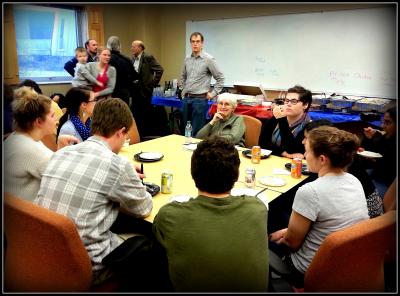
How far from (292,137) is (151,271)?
1.72 meters

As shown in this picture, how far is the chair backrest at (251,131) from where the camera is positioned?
119 inches

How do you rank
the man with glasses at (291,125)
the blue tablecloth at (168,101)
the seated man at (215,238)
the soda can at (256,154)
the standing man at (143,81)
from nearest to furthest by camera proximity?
the seated man at (215,238) < the soda can at (256,154) < the man with glasses at (291,125) < the blue tablecloth at (168,101) < the standing man at (143,81)

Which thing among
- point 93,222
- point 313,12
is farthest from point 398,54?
point 313,12

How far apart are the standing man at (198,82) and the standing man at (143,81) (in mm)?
708

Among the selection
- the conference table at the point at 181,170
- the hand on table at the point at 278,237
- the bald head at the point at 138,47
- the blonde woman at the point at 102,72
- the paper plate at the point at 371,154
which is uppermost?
the bald head at the point at 138,47

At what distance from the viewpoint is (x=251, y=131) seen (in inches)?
121

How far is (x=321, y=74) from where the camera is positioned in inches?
187

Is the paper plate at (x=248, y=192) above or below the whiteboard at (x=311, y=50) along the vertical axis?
below

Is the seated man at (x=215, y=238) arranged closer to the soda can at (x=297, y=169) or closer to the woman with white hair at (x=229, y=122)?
the soda can at (x=297, y=169)

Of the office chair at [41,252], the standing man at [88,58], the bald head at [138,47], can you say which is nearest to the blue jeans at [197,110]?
the bald head at [138,47]

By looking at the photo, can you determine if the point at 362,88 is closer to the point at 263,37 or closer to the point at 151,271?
the point at 263,37

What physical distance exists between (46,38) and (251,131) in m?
4.08

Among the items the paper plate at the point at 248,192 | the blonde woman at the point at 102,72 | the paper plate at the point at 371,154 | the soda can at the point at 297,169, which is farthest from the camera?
the blonde woman at the point at 102,72

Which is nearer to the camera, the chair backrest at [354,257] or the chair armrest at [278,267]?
the chair backrest at [354,257]
